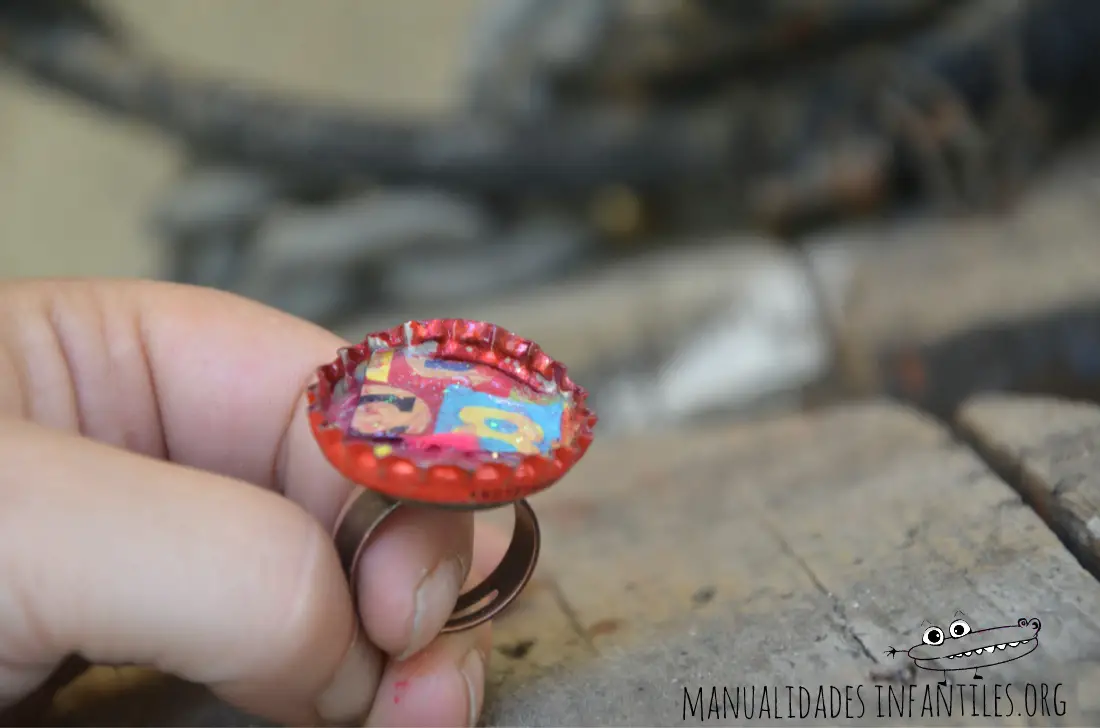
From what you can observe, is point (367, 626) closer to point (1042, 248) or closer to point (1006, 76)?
point (1042, 248)

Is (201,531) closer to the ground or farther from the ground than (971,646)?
farther from the ground

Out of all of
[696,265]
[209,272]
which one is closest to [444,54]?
[209,272]

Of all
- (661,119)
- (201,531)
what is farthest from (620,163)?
(201,531)

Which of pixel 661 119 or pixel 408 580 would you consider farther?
pixel 661 119

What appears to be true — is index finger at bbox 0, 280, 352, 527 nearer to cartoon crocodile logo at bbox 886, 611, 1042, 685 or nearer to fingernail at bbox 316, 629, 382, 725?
fingernail at bbox 316, 629, 382, 725

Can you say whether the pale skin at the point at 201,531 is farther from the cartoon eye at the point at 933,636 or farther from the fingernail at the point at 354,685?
the cartoon eye at the point at 933,636

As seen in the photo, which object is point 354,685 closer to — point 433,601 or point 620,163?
point 433,601

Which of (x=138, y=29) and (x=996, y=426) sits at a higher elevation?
(x=138, y=29)
